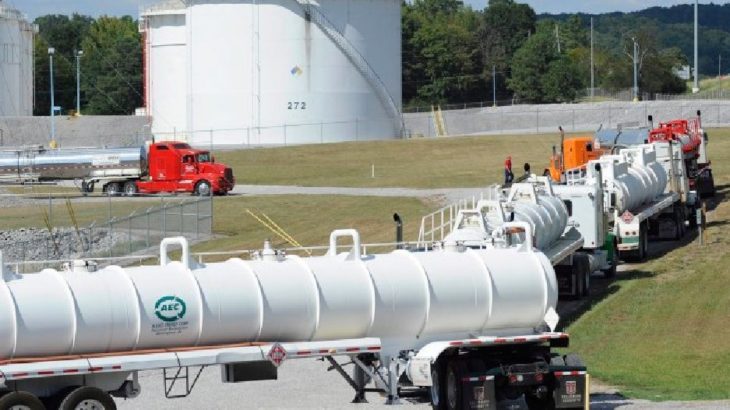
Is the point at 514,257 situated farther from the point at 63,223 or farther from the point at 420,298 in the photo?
the point at 63,223

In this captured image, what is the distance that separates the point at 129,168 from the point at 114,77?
88.6 metres

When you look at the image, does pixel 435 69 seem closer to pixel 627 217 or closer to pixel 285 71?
pixel 285 71

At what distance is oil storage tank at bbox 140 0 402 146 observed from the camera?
383 feet

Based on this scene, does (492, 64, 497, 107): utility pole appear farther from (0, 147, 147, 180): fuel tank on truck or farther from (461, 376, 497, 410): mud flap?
(461, 376, 497, 410): mud flap

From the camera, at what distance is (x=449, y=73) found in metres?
183

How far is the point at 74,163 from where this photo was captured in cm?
8569

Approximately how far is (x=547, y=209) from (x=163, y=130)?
289ft

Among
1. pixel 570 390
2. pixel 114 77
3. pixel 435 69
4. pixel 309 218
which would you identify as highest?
pixel 435 69

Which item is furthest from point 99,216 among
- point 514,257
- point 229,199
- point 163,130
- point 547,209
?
point 163,130

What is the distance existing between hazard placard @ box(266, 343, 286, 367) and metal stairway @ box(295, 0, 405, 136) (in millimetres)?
93919

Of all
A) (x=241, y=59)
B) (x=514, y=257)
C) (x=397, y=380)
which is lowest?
(x=397, y=380)

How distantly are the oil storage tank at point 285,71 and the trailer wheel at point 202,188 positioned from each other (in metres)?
34.9

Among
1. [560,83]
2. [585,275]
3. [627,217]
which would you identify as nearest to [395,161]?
[627,217]

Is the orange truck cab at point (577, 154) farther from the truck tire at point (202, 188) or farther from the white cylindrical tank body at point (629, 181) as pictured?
the truck tire at point (202, 188)
